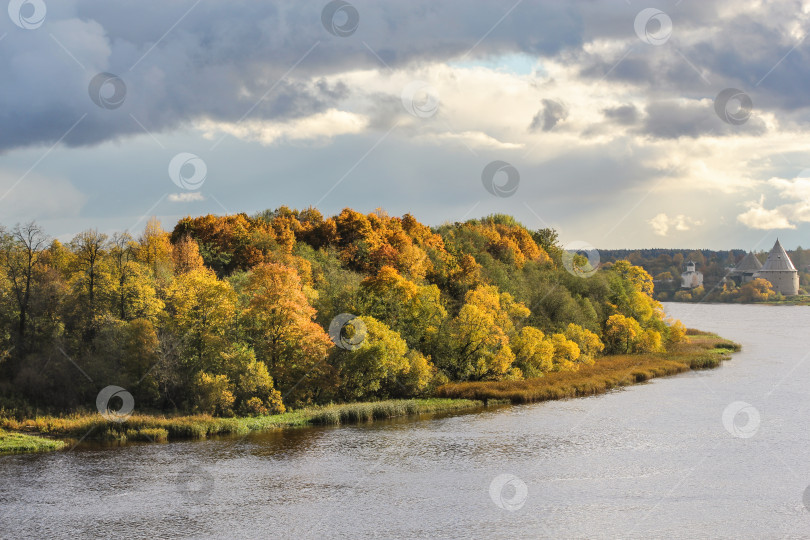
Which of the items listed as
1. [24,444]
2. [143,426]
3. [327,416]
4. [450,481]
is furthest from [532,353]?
[24,444]

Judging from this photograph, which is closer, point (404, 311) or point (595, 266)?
point (404, 311)

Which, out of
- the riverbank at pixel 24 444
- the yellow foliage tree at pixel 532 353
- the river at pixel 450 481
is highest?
the yellow foliage tree at pixel 532 353

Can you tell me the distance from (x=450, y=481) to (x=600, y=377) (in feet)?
113

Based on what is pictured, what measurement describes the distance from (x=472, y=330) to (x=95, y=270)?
1172 inches

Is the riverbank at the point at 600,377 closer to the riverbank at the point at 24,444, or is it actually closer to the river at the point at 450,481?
the river at the point at 450,481

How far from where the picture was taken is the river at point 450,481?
2623 centimetres

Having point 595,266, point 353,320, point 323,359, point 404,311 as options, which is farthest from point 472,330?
point 595,266

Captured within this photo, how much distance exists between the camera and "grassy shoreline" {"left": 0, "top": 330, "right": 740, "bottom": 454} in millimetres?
40031

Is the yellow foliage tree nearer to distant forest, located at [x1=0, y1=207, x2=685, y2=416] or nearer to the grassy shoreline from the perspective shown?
distant forest, located at [x1=0, y1=207, x2=685, y2=416]

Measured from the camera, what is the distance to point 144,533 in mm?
25375

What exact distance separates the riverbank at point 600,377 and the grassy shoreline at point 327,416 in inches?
3.0

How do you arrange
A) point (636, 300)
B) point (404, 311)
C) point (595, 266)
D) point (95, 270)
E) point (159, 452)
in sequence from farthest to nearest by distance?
point (595, 266), point (636, 300), point (404, 311), point (95, 270), point (159, 452)


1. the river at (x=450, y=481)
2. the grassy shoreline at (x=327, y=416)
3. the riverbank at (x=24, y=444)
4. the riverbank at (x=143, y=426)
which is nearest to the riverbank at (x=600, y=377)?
the grassy shoreline at (x=327, y=416)

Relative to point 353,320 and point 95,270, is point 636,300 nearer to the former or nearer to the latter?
point 353,320
